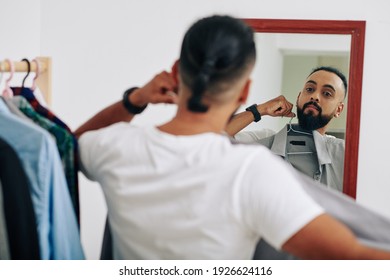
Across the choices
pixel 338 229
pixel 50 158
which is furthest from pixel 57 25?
pixel 338 229

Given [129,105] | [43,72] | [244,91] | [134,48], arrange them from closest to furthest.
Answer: [244,91] → [129,105] → [43,72] → [134,48]

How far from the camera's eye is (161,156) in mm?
917

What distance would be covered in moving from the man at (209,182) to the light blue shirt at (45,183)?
0.33 feet

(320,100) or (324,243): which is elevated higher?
(320,100)

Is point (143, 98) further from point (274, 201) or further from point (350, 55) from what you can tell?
point (350, 55)

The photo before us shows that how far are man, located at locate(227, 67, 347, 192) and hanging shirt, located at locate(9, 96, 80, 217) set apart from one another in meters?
1.18

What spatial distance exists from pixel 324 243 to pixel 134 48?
1714 millimetres

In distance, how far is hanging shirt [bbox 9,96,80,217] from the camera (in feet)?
3.56

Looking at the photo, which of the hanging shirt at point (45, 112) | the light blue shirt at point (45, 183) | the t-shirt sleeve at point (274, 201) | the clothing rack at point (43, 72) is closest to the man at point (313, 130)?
the clothing rack at point (43, 72)

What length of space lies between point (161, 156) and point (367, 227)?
377 millimetres

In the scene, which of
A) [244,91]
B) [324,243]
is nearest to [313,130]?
[244,91]

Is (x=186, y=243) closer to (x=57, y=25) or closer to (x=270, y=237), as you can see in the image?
(x=270, y=237)

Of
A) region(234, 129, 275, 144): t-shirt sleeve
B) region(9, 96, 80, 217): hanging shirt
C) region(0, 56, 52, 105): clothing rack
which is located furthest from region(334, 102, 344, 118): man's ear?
region(9, 96, 80, 217): hanging shirt

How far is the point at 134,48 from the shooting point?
2.38m
